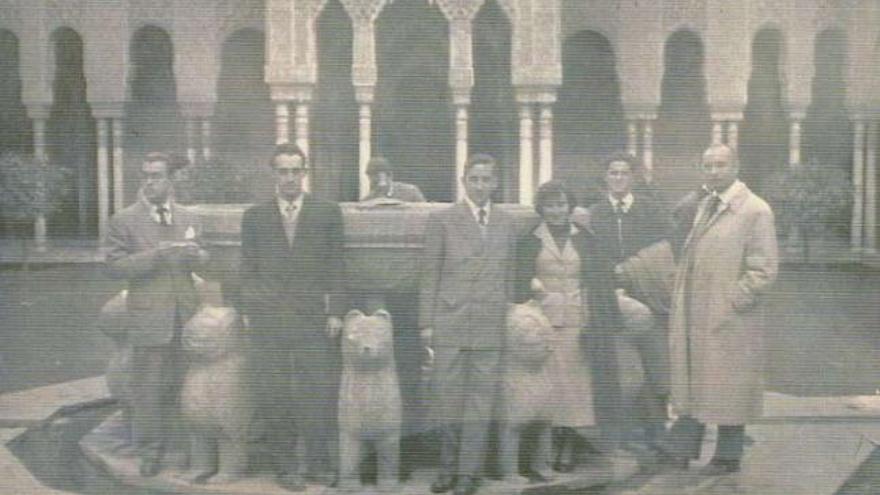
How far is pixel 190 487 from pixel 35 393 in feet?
3.00

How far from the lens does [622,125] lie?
360cm

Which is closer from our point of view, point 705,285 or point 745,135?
point 705,285

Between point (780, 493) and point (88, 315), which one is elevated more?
point (88, 315)

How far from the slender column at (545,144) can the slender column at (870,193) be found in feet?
3.22

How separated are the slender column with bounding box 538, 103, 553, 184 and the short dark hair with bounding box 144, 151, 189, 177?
3.54 feet

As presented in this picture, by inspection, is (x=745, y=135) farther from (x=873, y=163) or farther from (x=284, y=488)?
(x=284, y=488)

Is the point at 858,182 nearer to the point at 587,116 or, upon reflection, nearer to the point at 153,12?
the point at 587,116

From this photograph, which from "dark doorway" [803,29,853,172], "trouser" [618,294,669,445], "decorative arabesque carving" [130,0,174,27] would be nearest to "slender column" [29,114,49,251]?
"decorative arabesque carving" [130,0,174,27]

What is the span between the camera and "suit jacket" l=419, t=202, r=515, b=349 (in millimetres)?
2898

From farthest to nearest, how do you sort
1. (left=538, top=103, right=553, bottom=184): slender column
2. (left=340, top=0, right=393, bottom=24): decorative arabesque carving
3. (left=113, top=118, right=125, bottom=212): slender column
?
(left=340, top=0, right=393, bottom=24): decorative arabesque carving
(left=538, top=103, right=553, bottom=184): slender column
(left=113, top=118, right=125, bottom=212): slender column

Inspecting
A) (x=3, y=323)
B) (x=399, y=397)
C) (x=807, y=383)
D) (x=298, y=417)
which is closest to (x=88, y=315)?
(x=3, y=323)

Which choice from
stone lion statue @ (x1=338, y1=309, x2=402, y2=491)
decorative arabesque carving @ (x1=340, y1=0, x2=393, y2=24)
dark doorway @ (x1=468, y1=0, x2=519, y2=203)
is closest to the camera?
stone lion statue @ (x1=338, y1=309, x2=402, y2=491)

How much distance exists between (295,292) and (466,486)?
2.25 ft

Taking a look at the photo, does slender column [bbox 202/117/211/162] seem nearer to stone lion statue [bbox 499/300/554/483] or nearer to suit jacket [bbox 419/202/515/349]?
suit jacket [bbox 419/202/515/349]
